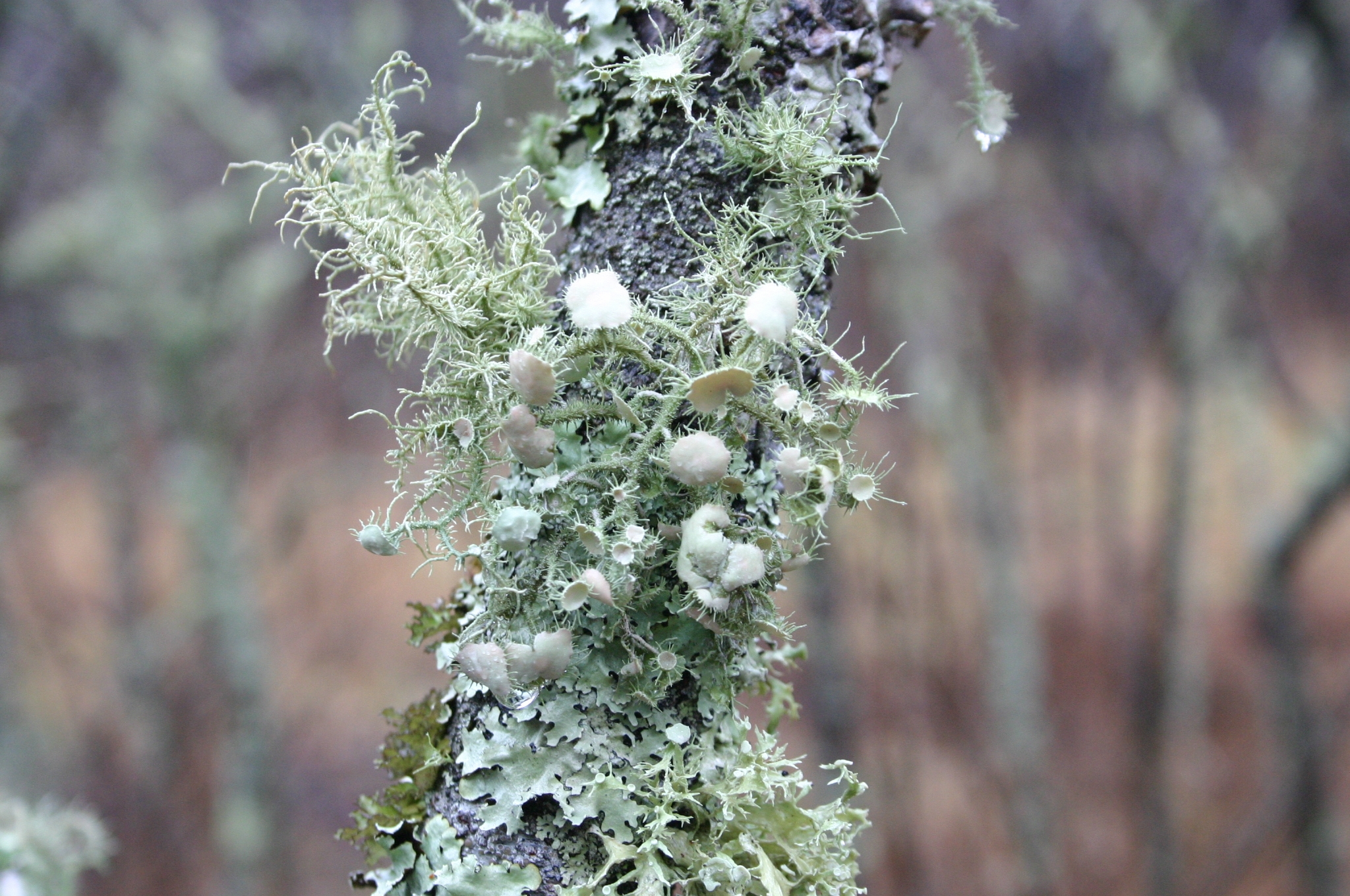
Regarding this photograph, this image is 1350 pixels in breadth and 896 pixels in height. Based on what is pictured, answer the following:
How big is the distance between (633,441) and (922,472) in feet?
8.30

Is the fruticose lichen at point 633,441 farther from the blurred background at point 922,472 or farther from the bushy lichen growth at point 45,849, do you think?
the blurred background at point 922,472

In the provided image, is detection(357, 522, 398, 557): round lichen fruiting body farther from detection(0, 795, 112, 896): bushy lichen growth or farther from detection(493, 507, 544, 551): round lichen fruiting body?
detection(0, 795, 112, 896): bushy lichen growth

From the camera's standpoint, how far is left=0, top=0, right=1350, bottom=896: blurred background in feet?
6.61

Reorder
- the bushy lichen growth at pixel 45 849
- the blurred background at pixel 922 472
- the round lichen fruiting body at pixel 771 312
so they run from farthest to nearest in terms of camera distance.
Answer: the blurred background at pixel 922 472
the bushy lichen growth at pixel 45 849
the round lichen fruiting body at pixel 771 312

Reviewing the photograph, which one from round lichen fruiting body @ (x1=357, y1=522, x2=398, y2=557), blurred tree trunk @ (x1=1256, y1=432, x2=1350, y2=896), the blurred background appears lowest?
round lichen fruiting body @ (x1=357, y1=522, x2=398, y2=557)

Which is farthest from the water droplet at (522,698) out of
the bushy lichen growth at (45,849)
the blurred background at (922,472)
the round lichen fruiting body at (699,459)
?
the blurred background at (922,472)

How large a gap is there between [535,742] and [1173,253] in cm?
221

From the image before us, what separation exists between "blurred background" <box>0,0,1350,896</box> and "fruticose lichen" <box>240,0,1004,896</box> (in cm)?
90

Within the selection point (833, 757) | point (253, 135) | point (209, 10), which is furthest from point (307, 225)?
point (209, 10)

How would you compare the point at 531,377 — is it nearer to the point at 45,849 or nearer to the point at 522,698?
the point at 522,698

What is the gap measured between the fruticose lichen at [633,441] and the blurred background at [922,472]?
897 millimetres

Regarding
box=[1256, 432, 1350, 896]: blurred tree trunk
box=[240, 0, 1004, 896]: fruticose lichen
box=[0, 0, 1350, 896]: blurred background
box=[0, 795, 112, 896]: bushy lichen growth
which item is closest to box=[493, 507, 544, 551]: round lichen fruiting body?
box=[240, 0, 1004, 896]: fruticose lichen

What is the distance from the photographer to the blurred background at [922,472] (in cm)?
201

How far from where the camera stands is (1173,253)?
7.18ft
